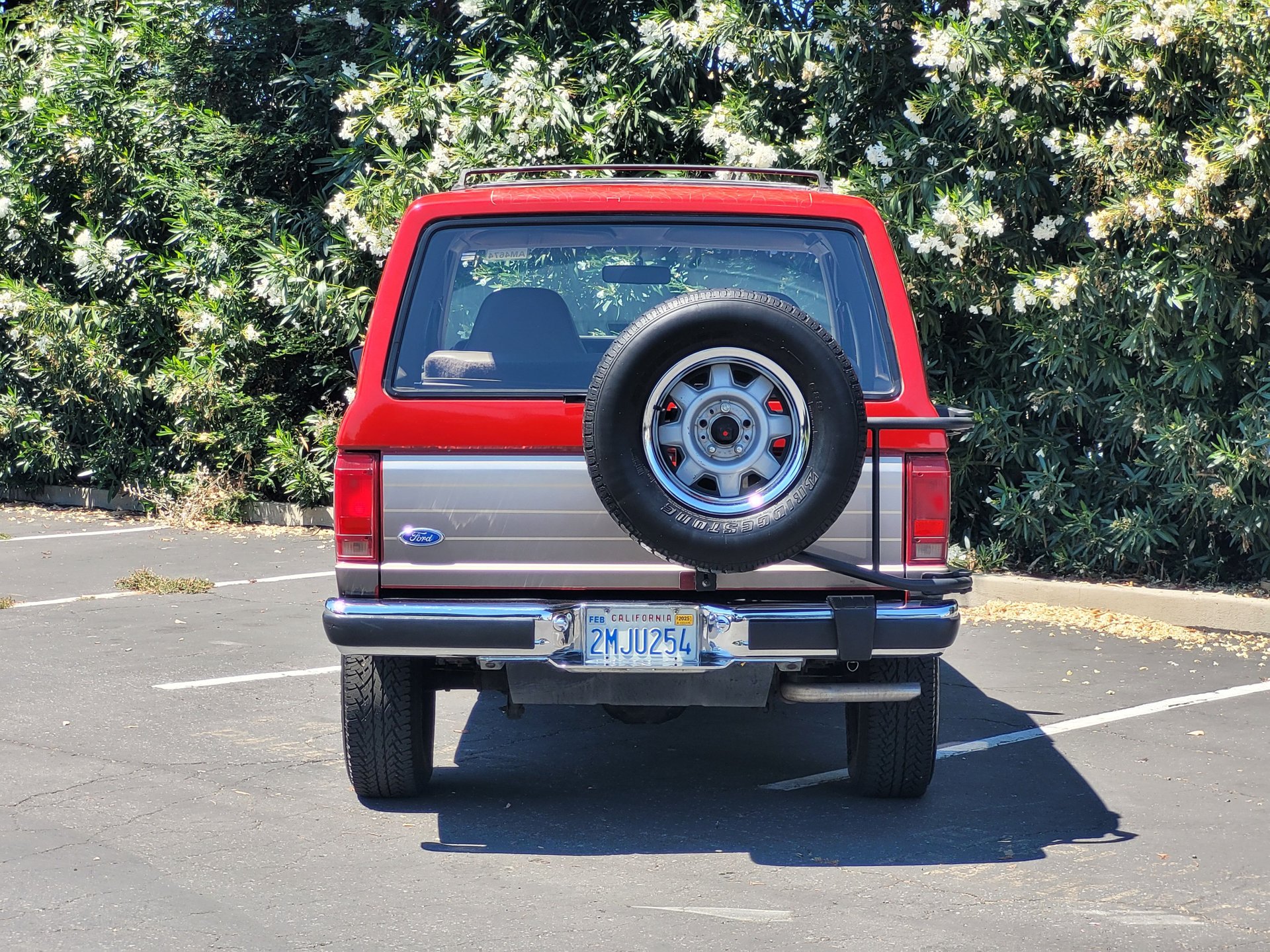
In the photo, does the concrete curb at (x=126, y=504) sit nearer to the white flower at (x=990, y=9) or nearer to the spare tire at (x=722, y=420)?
the white flower at (x=990, y=9)

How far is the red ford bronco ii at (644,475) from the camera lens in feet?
13.1

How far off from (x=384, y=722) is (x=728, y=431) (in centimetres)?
149

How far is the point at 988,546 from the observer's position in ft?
31.2

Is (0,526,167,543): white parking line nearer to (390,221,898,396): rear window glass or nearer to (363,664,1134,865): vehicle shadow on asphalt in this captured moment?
(363,664,1134,865): vehicle shadow on asphalt

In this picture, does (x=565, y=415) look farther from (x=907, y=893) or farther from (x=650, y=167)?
(x=650, y=167)

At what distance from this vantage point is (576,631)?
13.8ft

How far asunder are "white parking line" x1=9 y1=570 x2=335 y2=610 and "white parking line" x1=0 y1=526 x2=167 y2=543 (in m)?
2.87

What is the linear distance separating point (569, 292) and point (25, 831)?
94.8 inches

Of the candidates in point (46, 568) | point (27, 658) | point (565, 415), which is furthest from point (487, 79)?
point (565, 415)

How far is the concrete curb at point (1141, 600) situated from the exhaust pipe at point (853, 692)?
4497mm

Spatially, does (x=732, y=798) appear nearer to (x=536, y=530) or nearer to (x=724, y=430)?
(x=536, y=530)

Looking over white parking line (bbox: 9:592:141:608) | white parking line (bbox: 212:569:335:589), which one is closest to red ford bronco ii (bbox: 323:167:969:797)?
white parking line (bbox: 9:592:141:608)

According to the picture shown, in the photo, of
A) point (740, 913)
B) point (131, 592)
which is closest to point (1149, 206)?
point (740, 913)

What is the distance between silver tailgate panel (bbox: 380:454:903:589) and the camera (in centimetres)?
421
